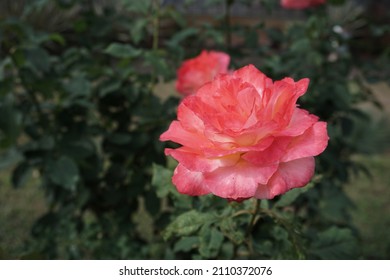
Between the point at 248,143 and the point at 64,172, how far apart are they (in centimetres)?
104

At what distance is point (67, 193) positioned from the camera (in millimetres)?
2037

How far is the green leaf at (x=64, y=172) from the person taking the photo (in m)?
1.77

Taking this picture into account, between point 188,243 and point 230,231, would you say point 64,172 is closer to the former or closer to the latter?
point 188,243

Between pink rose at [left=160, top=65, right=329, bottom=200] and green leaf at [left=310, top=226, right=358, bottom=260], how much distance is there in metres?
0.44

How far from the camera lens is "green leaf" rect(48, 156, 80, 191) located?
1.77 meters

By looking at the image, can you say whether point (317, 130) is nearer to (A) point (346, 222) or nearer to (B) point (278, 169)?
(B) point (278, 169)

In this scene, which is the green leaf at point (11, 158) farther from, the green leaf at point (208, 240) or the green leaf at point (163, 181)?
the green leaf at point (208, 240)

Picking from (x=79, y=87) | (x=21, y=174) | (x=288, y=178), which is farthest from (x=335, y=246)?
(x=21, y=174)

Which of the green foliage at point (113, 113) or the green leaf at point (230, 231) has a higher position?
the green leaf at point (230, 231)

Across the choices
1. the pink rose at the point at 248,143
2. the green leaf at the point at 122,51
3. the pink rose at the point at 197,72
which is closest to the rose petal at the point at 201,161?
the pink rose at the point at 248,143

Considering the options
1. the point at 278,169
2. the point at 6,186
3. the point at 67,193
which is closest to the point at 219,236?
the point at 278,169

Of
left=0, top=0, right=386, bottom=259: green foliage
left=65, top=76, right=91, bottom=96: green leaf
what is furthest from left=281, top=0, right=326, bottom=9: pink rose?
left=65, top=76, right=91, bottom=96: green leaf

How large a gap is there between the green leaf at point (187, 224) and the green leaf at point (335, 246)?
301 millimetres
